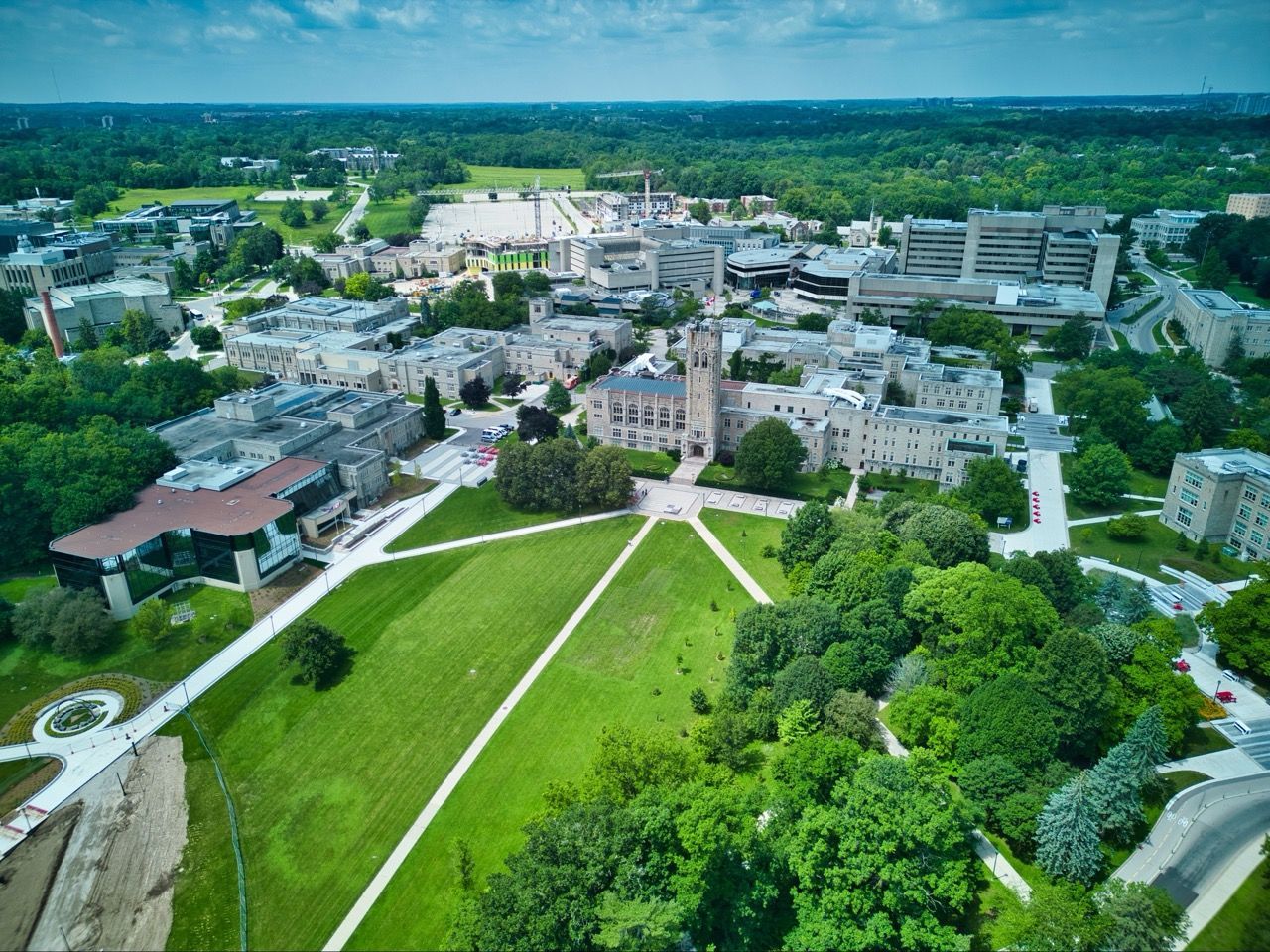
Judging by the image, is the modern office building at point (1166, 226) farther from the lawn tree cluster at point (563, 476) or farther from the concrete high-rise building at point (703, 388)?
the lawn tree cluster at point (563, 476)

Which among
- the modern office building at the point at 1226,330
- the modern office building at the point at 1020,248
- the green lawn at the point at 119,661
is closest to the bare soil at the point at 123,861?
the green lawn at the point at 119,661

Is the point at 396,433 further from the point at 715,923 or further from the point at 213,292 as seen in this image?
the point at 213,292

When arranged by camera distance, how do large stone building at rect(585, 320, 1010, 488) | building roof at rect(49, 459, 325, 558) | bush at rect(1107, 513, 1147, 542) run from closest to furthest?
1. building roof at rect(49, 459, 325, 558)
2. bush at rect(1107, 513, 1147, 542)
3. large stone building at rect(585, 320, 1010, 488)

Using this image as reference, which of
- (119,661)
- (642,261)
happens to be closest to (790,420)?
(119,661)

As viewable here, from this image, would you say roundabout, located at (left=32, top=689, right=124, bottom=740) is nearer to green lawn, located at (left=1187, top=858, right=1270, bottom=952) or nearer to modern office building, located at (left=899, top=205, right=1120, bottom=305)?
green lawn, located at (left=1187, top=858, right=1270, bottom=952)

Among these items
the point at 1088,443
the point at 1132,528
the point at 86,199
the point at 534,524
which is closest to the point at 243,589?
the point at 534,524

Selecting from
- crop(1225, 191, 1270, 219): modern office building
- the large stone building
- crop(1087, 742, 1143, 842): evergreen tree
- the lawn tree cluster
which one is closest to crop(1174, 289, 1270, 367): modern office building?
the large stone building

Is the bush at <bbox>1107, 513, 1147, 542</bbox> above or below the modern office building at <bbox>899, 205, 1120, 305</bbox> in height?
below
